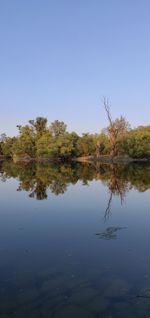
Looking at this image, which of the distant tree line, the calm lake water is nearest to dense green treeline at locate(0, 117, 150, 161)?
the distant tree line

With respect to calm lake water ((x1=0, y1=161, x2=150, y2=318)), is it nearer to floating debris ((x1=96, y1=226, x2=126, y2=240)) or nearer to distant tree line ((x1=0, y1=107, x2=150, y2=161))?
floating debris ((x1=96, y1=226, x2=126, y2=240))

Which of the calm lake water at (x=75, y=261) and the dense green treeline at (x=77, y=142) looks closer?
the calm lake water at (x=75, y=261)

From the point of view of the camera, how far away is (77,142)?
88.1m

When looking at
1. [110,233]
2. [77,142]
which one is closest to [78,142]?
[77,142]

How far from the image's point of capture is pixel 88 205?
17.5m

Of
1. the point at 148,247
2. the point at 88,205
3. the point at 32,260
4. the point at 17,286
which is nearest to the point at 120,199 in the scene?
the point at 88,205

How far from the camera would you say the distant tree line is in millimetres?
75750

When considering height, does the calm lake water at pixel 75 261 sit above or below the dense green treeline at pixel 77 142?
below

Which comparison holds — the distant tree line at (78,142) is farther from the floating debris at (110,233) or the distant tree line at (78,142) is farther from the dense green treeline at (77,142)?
the floating debris at (110,233)

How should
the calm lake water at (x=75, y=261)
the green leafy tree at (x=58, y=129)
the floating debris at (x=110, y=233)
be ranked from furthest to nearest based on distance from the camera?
the green leafy tree at (x=58, y=129) < the floating debris at (x=110, y=233) < the calm lake water at (x=75, y=261)

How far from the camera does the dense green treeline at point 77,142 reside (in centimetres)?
7588

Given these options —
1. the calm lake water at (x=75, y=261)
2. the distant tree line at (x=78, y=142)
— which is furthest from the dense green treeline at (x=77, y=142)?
the calm lake water at (x=75, y=261)

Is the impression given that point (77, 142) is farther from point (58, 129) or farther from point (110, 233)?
point (110, 233)

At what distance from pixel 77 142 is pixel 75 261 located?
262 ft
